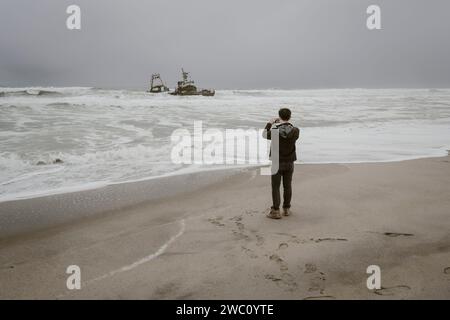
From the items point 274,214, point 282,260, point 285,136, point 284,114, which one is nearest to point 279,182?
point 274,214

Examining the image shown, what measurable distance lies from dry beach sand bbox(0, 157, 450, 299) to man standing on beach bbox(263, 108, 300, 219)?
220mm

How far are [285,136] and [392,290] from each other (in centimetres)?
234

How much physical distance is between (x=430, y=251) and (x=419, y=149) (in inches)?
300

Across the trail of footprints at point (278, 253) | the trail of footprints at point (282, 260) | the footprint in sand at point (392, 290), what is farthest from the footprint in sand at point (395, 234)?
the footprint in sand at point (392, 290)

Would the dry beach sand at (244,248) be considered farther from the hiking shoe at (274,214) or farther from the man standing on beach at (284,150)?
the man standing on beach at (284,150)

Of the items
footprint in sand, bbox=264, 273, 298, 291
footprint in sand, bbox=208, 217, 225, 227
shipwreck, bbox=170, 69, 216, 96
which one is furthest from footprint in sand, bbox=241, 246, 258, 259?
shipwreck, bbox=170, 69, 216, 96

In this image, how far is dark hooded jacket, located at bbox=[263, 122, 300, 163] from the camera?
472 centimetres

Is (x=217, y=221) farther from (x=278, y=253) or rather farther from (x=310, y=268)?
(x=310, y=268)

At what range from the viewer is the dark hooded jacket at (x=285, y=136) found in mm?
4723

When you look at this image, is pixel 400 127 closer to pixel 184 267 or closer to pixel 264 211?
pixel 264 211

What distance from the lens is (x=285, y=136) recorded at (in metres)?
4.73

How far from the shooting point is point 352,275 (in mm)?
3287

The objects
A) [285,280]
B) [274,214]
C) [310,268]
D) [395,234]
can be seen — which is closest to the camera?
[285,280]
